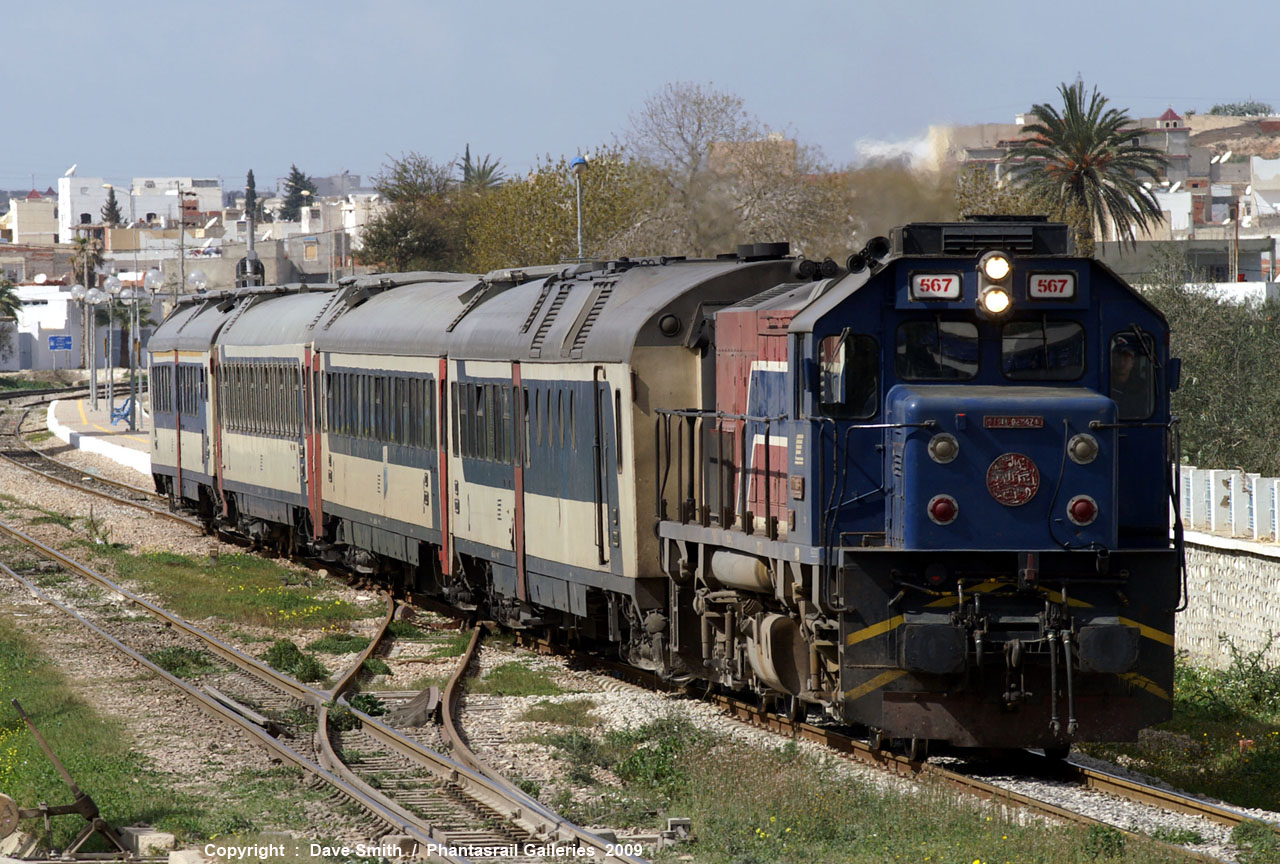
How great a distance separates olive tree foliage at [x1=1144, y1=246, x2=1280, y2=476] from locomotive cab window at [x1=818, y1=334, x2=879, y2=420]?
1972 centimetres

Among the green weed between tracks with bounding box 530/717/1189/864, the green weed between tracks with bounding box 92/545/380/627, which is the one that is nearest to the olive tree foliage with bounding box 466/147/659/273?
the green weed between tracks with bounding box 92/545/380/627

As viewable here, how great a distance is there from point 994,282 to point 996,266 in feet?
0.40

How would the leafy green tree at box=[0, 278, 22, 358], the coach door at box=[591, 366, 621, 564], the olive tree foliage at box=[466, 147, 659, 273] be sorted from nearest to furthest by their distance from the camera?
1. the coach door at box=[591, 366, 621, 564]
2. the olive tree foliage at box=[466, 147, 659, 273]
3. the leafy green tree at box=[0, 278, 22, 358]

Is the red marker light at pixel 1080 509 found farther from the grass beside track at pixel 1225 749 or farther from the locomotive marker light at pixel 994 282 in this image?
the grass beside track at pixel 1225 749

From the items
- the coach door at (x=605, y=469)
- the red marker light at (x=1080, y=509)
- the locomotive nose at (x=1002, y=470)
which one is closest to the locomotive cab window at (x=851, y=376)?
the locomotive nose at (x=1002, y=470)

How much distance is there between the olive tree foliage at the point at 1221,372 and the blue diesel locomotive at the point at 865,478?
56.2 ft

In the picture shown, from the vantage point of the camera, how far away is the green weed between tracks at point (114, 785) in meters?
11.8

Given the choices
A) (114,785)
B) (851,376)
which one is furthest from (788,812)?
(114,785)

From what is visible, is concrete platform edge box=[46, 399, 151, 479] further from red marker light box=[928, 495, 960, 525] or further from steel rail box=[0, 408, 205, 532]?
red marker light box=[928, 495, 960, 525]

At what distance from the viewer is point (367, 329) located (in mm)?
24219

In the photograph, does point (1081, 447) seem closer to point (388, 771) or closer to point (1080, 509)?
point (1080, 509)

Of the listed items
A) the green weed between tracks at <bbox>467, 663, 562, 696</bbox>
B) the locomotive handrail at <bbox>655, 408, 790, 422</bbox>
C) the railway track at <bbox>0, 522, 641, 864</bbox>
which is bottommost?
the green weed between tracks at <bbox>467, 663, 562, 696</bbox>

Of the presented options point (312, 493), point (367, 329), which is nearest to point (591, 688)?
point (367, 329)

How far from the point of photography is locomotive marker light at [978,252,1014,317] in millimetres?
12258
